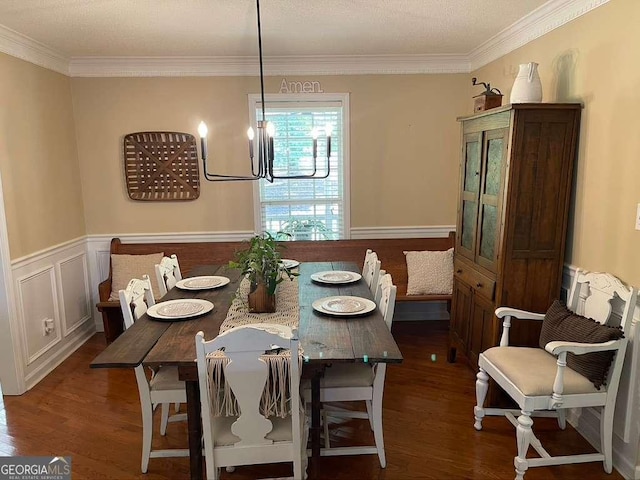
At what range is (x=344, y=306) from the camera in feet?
8.21

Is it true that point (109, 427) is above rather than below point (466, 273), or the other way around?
below

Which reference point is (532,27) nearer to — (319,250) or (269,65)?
(269,65)

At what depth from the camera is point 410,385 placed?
322 cm

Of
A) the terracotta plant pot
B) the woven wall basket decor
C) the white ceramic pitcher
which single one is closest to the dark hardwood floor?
the terracotta plant pot

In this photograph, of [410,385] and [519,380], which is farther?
[410,385]

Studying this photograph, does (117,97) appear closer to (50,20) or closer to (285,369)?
(50,20)

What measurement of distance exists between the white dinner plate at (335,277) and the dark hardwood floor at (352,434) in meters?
0.82

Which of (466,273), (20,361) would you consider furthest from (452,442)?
(20,361)

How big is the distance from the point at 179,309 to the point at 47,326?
1.74 m

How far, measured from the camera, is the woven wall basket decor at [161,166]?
4121 mm

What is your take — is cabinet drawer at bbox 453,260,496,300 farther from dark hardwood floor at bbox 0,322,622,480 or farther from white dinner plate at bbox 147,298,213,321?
white dinner plate at bbox 147,298,213,321

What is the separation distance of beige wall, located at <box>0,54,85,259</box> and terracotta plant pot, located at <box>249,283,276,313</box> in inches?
75.1

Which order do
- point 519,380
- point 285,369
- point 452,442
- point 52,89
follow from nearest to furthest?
point 285,369 < point 519,380 < point 452,442 < point 52,89

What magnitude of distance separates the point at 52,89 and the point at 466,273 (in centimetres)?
361
